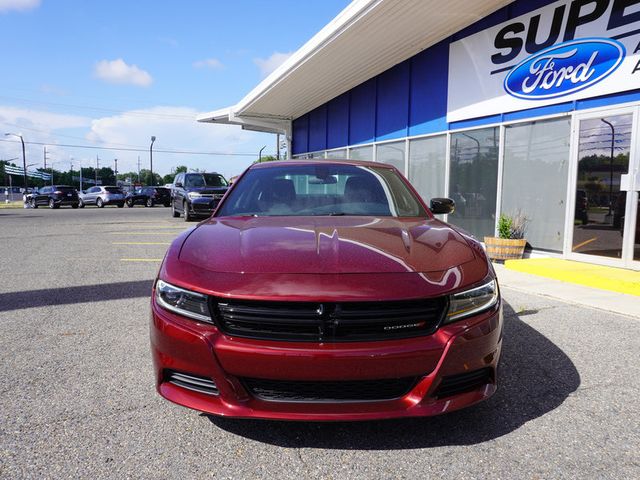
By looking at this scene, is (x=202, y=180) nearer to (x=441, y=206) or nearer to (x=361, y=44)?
Result: (x=361, y=44)

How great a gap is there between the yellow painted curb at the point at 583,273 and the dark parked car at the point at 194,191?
11332 millimetres

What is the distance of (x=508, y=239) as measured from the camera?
A: 812cm

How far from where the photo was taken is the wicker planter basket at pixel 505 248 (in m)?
7.99

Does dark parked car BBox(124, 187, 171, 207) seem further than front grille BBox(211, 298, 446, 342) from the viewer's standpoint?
Yes

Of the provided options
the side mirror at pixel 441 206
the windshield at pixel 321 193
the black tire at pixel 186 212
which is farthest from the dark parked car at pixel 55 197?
the side mirror at pixel 441 206

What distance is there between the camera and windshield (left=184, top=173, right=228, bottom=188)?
17.8 meters

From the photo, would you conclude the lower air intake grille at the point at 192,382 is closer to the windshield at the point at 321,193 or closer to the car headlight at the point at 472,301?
the car headlight at the point at 472,301

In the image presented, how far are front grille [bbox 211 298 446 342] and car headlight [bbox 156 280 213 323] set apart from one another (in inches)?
2.5

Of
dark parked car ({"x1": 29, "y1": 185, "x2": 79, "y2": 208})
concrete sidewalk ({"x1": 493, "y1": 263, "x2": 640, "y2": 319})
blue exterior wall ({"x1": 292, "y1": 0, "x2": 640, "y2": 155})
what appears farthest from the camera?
dark parked car ({"x1": 29, "y1": 185, "x2": 79, "y2": 208})

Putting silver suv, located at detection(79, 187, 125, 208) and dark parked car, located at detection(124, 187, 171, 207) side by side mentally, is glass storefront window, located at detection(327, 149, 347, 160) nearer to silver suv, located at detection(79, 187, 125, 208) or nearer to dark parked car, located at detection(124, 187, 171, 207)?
dark parked car, located at detection(124, 187, 171, 207)

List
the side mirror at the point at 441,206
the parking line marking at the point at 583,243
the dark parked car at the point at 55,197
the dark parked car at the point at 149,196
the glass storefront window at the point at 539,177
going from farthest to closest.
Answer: the dark parked car at the point at 149,196 < the dark parked car at the point at 55,197 < the glass storefront window at the point at 539,177 < the parking line marking at the point at 583,243 < the side mirror at the point at 441,206

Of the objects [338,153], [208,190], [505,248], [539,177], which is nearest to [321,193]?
[505,248]

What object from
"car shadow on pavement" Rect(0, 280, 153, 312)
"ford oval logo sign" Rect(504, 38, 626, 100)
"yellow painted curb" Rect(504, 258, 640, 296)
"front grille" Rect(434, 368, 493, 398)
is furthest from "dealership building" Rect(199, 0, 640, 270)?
"car shadow on pavement" Rect(0, 280, 153, 312)

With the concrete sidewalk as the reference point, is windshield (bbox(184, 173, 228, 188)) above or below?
above
